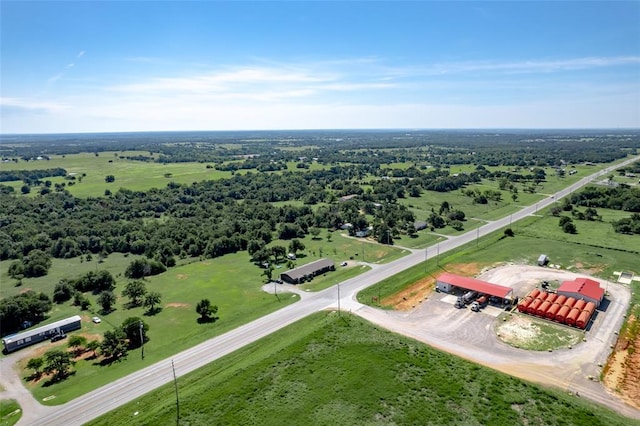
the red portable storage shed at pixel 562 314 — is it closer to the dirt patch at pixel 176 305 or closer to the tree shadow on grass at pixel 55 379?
the dirt patch at pixel 176 305

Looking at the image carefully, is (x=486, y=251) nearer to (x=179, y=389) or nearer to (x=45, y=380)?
(x=179, y=389)

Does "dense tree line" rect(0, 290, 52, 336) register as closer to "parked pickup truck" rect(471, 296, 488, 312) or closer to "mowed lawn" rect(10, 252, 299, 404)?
"mowed lawn" rect(10, 252, 299, 404)

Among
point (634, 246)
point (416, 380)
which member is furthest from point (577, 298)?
point (634, 246)

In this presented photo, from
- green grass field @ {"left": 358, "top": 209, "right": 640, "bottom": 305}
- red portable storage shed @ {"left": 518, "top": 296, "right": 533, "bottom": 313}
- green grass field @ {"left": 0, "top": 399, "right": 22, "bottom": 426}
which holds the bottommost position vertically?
green grass field @ {"left": 0, "top": 399, "right": 22, "bottom": 426}

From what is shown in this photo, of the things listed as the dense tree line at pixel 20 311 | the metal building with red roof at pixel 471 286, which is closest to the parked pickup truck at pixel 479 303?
the metal building with red roof at pixel 471 286

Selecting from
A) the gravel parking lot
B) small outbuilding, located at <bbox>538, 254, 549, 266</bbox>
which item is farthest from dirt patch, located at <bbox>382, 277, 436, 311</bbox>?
small outbuilding, located at <bbox>538, 254, 549, 266</bbox>

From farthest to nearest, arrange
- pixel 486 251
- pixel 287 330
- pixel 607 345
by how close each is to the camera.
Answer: pixel 486 251 → pixel 287 330 → pixel 607 345

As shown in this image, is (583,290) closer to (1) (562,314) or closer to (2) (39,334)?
(1) (562,314)
